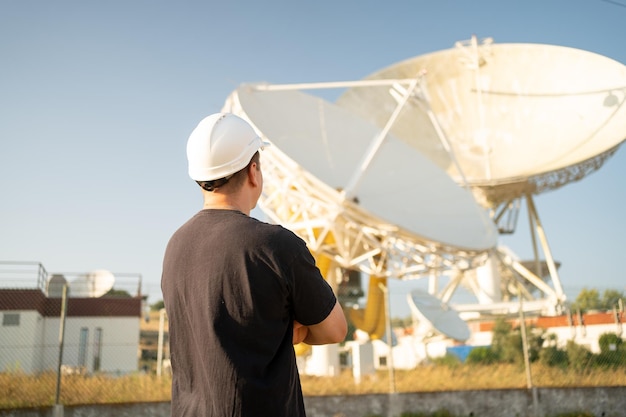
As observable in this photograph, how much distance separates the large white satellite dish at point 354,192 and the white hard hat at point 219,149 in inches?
434

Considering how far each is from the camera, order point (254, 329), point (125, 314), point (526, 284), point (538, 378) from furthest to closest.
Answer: point (526, 284) < point (125, 314) < point (538, 378) < point (254, 329)

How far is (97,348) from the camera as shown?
1531cm

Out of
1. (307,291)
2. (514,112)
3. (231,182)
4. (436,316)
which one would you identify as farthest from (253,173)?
(514,112)

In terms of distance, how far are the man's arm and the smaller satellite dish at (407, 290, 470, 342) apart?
16949mm

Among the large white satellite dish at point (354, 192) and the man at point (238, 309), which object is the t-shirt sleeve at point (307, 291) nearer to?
the man at point (238, 309)

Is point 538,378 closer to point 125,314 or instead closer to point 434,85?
point 125,314

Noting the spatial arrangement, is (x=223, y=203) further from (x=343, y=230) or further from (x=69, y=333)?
(x=69, y=333)

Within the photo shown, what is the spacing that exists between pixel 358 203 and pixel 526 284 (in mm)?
22168

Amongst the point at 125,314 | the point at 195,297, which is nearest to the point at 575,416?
the point at 195,297

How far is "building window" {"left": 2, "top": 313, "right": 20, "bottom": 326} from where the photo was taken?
8.70m

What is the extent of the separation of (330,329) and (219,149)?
525mm

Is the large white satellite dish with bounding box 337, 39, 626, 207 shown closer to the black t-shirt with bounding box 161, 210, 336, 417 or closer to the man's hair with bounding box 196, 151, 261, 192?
the man's hair with bounding box 196, 151, 261, 192

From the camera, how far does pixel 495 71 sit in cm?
2653

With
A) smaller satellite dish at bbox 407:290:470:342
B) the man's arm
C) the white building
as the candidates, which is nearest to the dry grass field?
the white building
